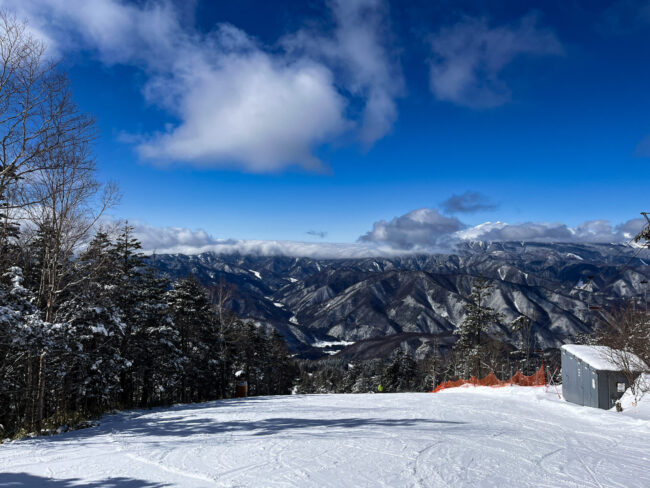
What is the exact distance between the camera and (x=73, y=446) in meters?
8.06

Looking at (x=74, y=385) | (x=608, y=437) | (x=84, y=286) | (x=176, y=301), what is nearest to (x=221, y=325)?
(x=176, y=301)

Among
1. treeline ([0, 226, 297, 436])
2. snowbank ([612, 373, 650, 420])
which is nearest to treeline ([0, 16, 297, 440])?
treeline ([0, 226, 297, 436])

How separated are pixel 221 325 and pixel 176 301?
464 centimetres

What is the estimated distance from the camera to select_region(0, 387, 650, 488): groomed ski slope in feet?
19.8

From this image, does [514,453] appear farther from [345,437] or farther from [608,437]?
[608,437]

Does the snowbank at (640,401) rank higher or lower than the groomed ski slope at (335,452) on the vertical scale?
lower

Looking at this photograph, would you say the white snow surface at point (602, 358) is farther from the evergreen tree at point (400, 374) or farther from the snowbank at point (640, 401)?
the evergreen tree at point (400, 374)

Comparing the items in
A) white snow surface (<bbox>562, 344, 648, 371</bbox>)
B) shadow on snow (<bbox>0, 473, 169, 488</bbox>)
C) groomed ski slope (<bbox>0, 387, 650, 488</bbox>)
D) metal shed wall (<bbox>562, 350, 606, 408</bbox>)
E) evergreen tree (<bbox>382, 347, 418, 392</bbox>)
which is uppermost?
shadow on snow (<bbox>0, 473, 169, 488</bbox>)

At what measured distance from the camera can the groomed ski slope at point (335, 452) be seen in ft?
19.8

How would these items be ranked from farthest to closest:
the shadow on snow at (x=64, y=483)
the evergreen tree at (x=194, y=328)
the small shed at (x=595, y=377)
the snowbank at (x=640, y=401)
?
the evergreen tree at (x=194, y=328) < the small shed at (x=595, y=377) < the snowbank at (x=640, y=401) < the shadow on snow at (x=64, y=483)

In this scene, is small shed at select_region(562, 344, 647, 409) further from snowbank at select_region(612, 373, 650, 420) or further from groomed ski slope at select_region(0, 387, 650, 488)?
groomed ski slope at select_region(0, 387, 650, 488)

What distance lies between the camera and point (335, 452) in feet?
24.5

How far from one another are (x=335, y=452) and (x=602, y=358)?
1739 centimetres

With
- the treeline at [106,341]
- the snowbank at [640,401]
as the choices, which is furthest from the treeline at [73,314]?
the snowbank at [640,401]
